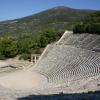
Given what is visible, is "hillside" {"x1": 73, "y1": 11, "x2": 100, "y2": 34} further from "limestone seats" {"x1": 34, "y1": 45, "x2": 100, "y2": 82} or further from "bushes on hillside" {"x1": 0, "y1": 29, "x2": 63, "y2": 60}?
"bushes on hillside" {"x1": 0, "y1": 29, "x2": 63, "y2": 60}

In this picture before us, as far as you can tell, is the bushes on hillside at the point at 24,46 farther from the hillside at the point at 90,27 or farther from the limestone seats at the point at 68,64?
the limestone seats at the point at 68,64

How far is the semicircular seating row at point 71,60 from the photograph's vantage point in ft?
113

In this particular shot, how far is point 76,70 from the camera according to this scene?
117ft

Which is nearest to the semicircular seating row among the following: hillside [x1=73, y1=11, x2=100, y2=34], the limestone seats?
the limestone seats

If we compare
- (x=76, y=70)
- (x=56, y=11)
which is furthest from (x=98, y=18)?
(x=56, y=11)

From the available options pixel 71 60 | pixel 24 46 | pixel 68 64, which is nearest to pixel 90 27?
pixel 71 60

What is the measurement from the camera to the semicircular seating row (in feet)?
113

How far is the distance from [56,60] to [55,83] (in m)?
10.3

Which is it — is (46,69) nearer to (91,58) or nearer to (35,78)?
(35,78)

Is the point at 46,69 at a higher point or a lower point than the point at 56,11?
lower

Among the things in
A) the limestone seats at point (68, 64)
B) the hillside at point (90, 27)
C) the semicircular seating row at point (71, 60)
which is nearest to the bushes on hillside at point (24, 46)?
the semicircular seating row at point (71, 60)

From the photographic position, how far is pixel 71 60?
40.6m

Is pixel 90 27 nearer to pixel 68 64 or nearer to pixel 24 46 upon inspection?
pixel 68 64

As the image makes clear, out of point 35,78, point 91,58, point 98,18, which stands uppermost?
point 98,18
